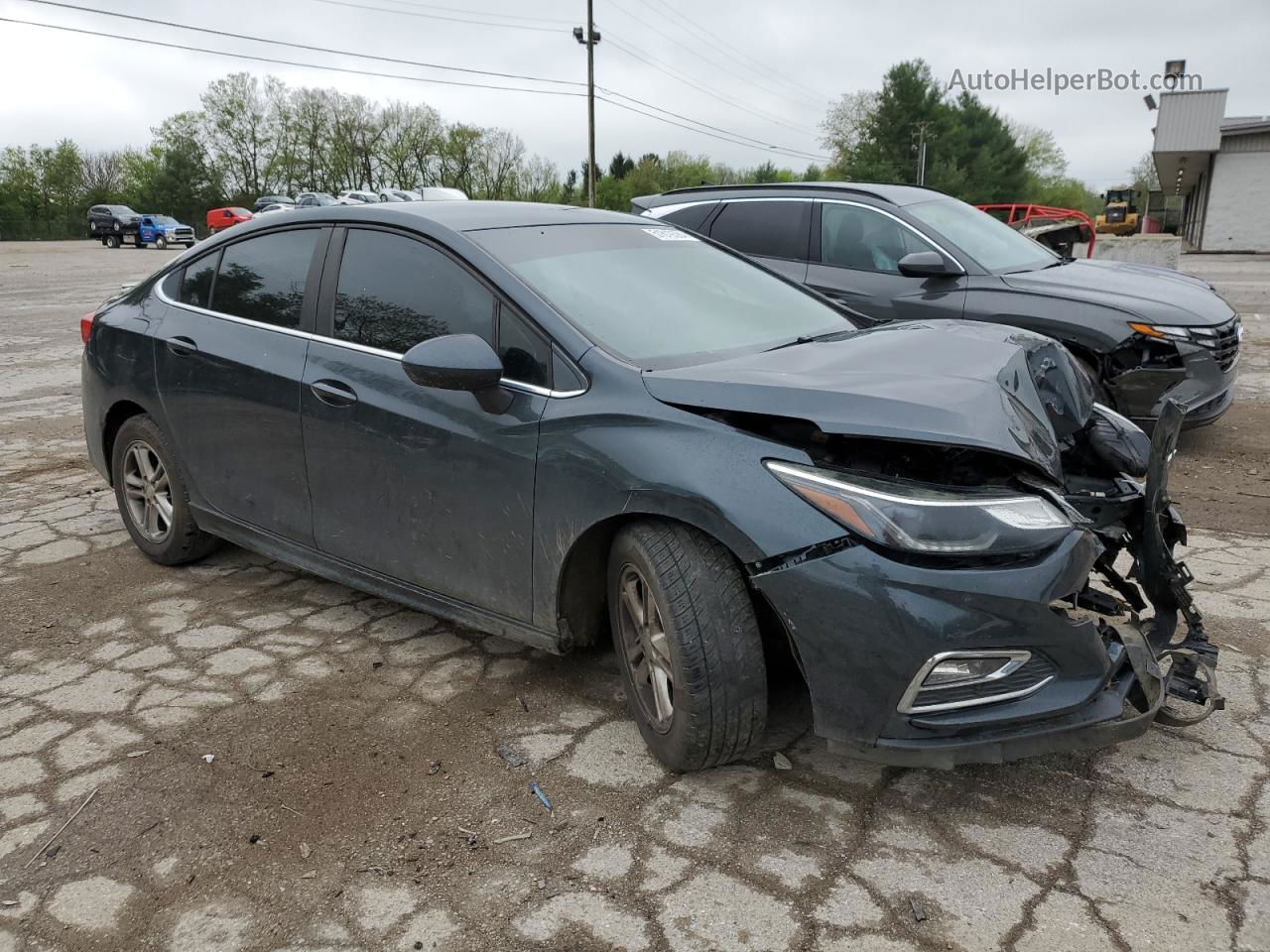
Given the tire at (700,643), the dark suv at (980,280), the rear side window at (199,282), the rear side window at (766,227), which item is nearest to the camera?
the tire at (700,643)

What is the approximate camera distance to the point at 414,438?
3.18 m

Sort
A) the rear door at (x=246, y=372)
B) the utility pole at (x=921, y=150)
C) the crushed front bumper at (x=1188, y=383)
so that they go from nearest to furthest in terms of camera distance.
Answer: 1. the rear door at (x=246, y=372)
2. the crushed front bumper at (x=1188, y=383)
3. the utility pole at (x=921, y=150)

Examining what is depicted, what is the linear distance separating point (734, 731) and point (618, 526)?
64 cm

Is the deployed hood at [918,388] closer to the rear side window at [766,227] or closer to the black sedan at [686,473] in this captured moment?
the black sedan at [686,473]

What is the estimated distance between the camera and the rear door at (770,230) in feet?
23.3

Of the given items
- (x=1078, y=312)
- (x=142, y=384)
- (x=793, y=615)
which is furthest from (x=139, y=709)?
(x=1078, y=312)

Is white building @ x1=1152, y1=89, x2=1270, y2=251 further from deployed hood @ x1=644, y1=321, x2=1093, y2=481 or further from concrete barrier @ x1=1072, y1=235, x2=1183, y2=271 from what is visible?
deployed hood @ x1=644, y1=321, x2=1093, y2=481

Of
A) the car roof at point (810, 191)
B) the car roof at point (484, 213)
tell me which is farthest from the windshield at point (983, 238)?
the car roof at point (484, 213)

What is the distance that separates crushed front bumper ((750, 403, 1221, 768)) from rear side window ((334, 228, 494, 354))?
4.40 ft

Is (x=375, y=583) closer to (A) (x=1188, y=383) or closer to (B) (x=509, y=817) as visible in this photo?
(B) (x=509, y=817)

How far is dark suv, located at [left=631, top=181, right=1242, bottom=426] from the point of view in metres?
5.86

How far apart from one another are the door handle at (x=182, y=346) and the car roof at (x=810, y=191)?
4.45m

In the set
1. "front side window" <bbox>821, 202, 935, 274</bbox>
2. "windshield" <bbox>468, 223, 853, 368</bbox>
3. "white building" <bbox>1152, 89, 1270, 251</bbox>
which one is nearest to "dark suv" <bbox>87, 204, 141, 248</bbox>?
"white building" <bbox>1152, 89, 1270, 251</bbox>

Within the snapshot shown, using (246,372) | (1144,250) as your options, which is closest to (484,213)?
(246,372)
